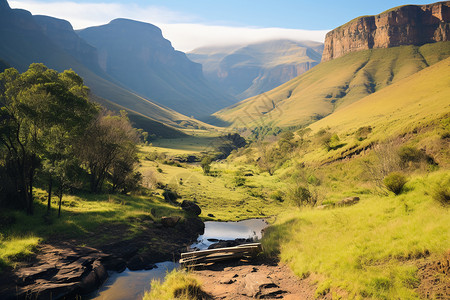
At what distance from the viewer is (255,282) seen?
15172 mm

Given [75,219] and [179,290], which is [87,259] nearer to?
[75,219]

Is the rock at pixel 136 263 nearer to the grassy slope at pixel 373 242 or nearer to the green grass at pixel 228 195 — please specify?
the grassy slope at pixel 373 242

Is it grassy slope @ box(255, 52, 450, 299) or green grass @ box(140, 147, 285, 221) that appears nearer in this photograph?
grassy slope @ box(255, 52, 450, 299)

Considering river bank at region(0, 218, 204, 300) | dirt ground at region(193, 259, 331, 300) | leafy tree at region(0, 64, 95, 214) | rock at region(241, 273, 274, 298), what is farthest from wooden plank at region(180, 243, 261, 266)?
leafy tree at region(0, 64, 95, 214)

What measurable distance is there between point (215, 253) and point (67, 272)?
10.2 metres

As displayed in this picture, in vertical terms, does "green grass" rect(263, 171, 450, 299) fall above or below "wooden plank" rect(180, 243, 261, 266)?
above

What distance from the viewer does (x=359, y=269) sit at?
13109mm

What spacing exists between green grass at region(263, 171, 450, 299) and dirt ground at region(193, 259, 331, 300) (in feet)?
2.91

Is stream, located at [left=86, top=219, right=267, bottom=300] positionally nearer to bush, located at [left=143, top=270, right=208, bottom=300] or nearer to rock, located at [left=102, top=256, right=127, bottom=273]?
rock, located at [left=102, top=256, right=127, bottom=273]

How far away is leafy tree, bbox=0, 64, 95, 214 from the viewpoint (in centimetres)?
2492

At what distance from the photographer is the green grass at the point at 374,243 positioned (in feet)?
38.2

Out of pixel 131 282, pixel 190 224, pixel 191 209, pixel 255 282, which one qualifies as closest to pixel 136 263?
pixel 131 282

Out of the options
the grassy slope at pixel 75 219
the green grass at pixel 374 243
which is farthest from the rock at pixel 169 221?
the green grass at pixel 374 243

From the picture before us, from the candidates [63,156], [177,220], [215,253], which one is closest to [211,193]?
[177,220]
